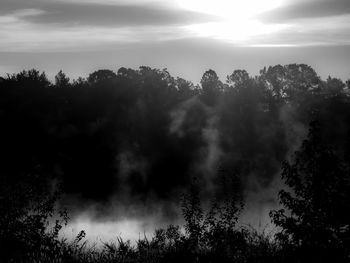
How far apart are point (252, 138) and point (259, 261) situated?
41.3m

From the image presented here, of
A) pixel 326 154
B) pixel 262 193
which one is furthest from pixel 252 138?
pixel 326 154

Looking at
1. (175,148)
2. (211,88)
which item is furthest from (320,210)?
(211,88)

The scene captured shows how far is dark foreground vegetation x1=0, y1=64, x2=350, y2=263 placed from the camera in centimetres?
1231

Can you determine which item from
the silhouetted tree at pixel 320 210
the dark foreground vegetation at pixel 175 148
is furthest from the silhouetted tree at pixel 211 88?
the silhouetted tree at pixel 320 210

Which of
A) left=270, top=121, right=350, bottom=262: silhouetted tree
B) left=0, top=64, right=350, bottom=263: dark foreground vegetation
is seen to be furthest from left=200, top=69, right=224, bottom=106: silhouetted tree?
left=270, top=121, right=350, bottom=262: silhouetted tree

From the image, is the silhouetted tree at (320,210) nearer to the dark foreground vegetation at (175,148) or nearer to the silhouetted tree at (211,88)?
the dark foreground vegetation at (175,148)

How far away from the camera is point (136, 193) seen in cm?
4116

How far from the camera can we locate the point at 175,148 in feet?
172

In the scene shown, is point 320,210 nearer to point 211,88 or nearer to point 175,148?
point 175,148

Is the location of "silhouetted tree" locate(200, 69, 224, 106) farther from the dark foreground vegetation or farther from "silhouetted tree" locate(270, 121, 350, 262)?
"silhouetted tree" locate(270, 121, 350, 262)

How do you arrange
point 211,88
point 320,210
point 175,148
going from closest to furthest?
point 320,210, point 175,148, point 211,88

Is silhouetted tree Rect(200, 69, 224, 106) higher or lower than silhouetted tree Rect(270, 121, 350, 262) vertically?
higher

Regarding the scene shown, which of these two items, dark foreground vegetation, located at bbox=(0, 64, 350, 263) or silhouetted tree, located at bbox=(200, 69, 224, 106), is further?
silhouetted tree, located at bbox=(200, 69, 224, 106)

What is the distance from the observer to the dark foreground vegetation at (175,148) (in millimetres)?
12312
